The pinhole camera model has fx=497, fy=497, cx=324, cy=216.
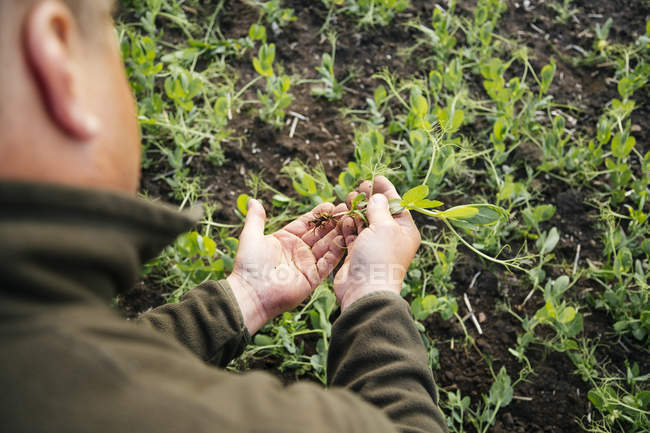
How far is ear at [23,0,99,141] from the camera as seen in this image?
0.66 metres

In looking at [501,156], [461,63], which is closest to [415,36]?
[461,63]

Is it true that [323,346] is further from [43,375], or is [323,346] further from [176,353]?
[43,375]

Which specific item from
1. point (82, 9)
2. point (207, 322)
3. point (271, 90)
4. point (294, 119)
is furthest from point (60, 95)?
point (294, 119)

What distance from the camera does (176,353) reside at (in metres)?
0.81

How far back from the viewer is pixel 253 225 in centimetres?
153

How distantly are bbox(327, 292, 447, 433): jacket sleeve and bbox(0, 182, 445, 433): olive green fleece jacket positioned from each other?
8.1 inches

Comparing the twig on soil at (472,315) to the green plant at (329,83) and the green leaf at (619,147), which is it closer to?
the green leaf at (619,147)

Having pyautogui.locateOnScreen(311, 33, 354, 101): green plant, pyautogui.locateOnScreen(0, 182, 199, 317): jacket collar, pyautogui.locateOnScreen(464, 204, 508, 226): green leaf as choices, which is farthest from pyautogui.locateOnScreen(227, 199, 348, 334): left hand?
pyautogui.locateOnScreen(311, 33, 354, 101): green plant

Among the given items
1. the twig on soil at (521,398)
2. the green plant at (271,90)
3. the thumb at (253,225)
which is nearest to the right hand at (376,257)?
the thumb at (253,225)

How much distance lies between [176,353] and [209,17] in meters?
1.98

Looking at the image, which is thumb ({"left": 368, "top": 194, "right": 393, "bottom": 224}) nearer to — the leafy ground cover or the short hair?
the leafy ground cover

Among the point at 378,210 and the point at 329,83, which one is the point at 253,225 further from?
the point at 329,83

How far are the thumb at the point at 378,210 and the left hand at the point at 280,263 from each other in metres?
0.16

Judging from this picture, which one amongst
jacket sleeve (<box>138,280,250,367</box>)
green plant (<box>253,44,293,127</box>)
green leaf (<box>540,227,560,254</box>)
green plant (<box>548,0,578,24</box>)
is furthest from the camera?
green plant (<box>548,0,578,24</box>)
